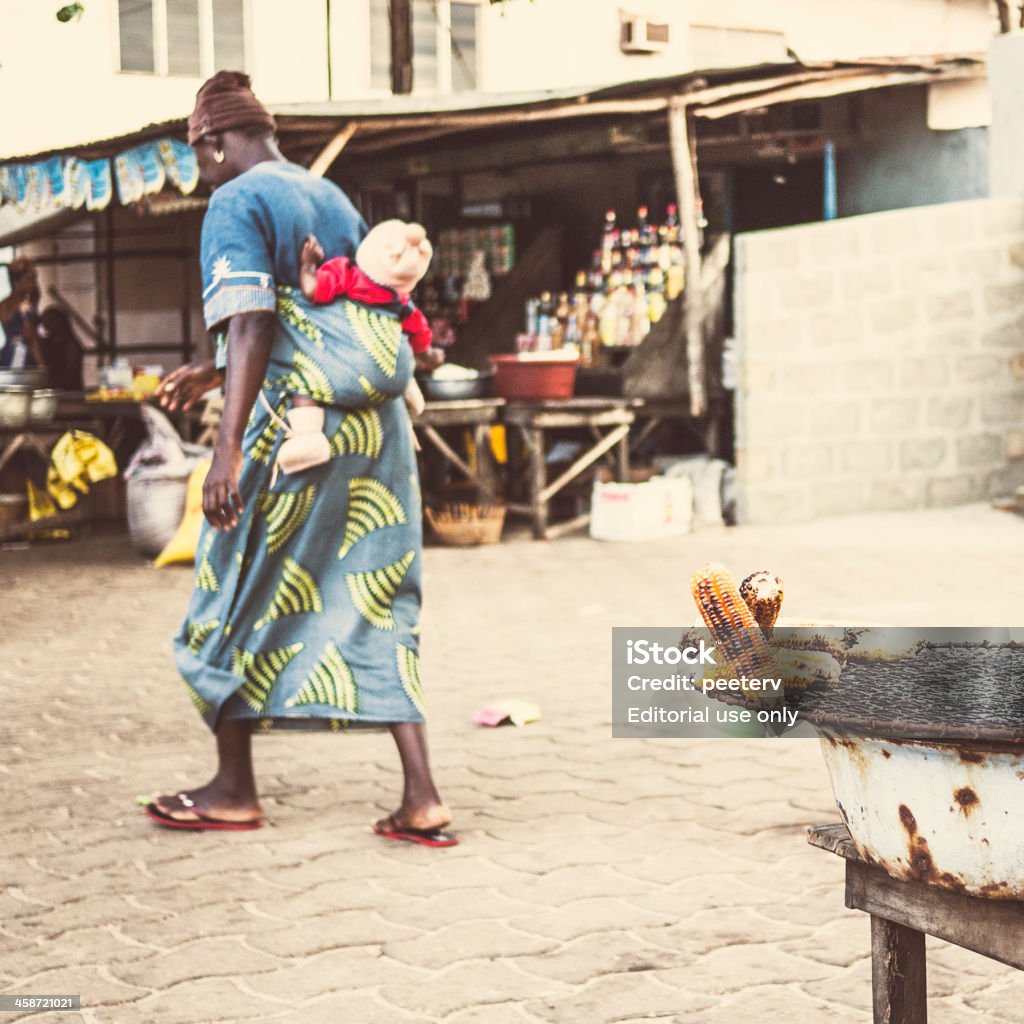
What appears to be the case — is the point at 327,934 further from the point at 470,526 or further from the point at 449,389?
the point at 449,389

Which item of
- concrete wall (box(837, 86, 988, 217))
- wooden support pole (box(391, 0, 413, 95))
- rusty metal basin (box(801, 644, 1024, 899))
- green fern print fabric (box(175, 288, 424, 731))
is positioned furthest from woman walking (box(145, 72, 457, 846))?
concrete wall (box(837, 86, 988, 217))

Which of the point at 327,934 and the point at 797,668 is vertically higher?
the point at 797,668

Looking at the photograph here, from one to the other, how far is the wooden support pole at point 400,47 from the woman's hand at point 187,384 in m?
8.82

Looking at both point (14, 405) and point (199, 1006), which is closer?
point (199, 1006)

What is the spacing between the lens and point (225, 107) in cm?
390

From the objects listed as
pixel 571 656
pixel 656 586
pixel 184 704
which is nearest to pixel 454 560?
pixel 656 586

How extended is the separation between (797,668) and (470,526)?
8426mm

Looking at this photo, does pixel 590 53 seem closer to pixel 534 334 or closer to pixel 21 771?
pixel 534 334

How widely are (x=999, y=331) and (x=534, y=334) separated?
12.3ft

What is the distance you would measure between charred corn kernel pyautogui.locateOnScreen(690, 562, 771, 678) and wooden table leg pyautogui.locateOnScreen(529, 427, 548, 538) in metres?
8.48

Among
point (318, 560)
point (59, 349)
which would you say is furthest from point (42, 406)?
point (318, 560)

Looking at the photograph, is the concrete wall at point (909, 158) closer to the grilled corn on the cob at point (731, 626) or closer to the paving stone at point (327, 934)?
the paving stone at point (327, 934)

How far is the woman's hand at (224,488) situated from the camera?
12.0 ft

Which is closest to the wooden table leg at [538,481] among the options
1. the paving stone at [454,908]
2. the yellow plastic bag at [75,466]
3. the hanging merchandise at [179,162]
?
the hanging merchandise at [179,162]
